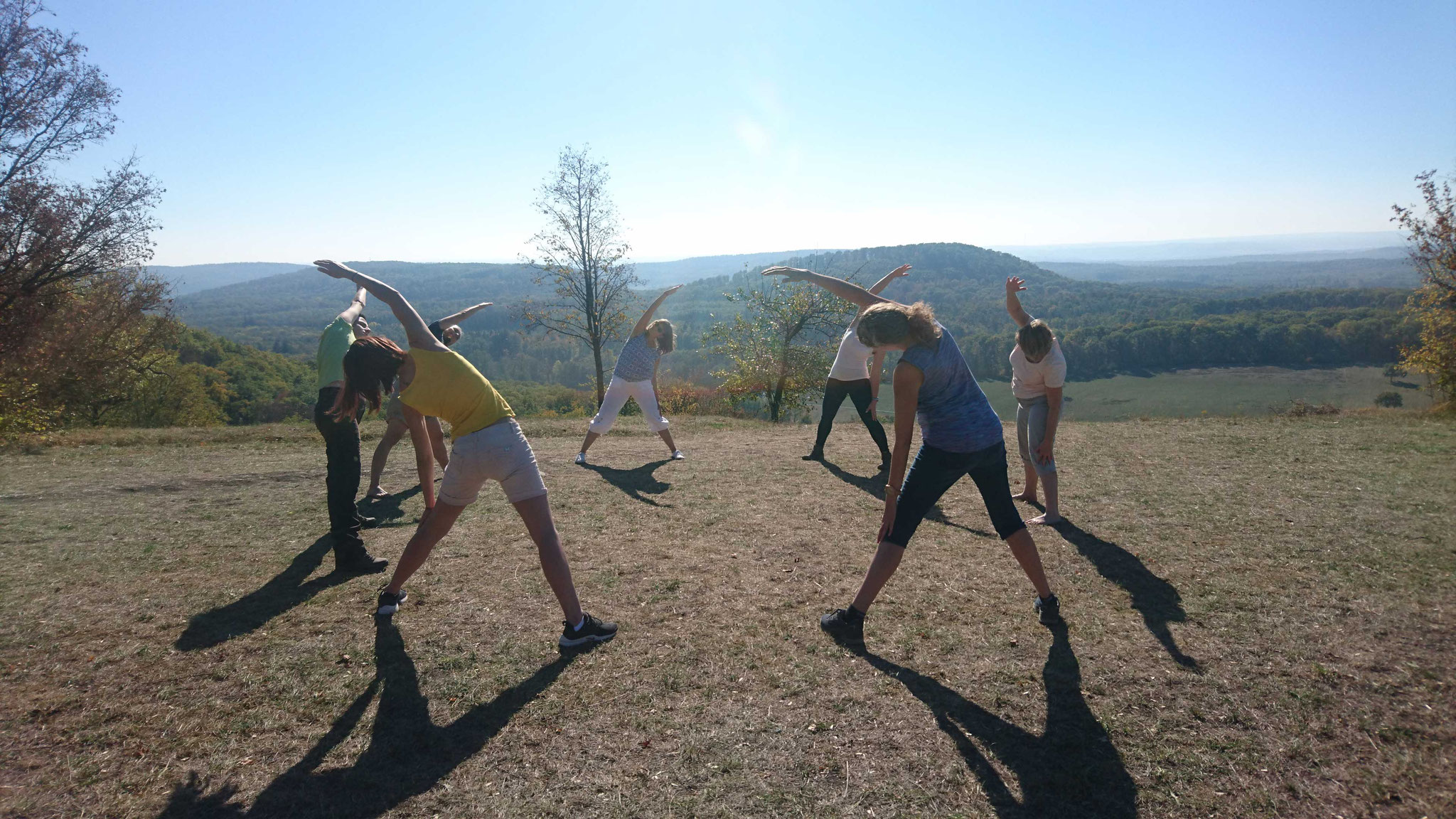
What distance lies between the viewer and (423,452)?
12.8 feet

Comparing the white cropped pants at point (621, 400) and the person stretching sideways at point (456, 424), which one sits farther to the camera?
the white cropped pants at point (621, 400)

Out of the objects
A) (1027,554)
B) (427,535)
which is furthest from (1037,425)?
(427,535)

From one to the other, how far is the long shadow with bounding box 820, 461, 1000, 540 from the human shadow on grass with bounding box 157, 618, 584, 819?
12.4 feet

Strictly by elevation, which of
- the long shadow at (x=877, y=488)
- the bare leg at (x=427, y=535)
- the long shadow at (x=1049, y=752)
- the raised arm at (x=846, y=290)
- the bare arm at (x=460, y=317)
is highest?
the raised arm at (x=846, y=290)

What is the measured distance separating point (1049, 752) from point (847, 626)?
1.23 m

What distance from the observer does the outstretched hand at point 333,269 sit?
383 centimetres

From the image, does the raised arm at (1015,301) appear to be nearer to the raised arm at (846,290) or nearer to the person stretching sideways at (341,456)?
the raised arm at (846,290)

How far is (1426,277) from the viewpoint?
16.0 meters

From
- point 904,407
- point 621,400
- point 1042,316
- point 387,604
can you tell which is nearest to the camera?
point 904,407

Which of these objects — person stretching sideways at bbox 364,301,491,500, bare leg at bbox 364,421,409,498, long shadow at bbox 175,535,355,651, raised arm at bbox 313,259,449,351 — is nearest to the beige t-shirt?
raised arm at bbox 313,259,449,351

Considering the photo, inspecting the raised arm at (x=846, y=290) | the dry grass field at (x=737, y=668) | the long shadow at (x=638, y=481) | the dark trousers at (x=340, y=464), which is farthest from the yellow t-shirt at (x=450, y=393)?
the long shadow at (x=638, y=481)

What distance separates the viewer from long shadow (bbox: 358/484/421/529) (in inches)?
238

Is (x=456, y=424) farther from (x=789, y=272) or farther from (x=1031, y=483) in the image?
(x=1031, y=483)

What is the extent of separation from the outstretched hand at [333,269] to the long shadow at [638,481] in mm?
3669
